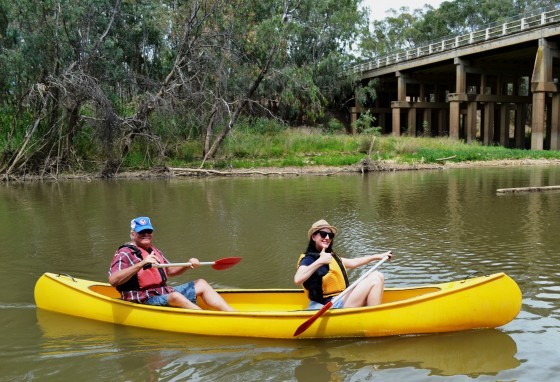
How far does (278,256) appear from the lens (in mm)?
9219

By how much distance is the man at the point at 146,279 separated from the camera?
5.77m

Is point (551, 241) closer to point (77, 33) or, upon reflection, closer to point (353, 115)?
point (77, 33)

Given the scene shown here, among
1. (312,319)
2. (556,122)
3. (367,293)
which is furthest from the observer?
(556,122)

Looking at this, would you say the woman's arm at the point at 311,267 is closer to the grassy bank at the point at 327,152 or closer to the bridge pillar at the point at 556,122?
the grassy bank at the point at 327,152

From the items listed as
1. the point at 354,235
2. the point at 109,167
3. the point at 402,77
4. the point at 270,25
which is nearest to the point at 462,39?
the point at 402,77

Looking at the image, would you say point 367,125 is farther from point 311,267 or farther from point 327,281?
point 311,267

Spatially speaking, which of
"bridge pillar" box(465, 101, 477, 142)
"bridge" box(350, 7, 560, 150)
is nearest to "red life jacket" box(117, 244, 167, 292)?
"bridge" box(350, 7, 560, 150)

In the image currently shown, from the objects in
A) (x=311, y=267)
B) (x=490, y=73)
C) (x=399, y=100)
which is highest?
(x=490, y=73)

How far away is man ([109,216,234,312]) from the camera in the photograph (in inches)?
227

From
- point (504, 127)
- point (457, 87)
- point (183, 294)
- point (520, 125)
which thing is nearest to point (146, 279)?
point (183, 294)

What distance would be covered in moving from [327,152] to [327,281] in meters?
21.6

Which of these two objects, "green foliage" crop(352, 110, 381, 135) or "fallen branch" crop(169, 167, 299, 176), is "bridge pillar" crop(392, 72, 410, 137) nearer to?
"green foliage" crop(352, 110, 381, 135)

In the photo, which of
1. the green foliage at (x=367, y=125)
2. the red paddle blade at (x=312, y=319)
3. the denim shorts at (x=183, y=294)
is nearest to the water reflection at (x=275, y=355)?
the red paddle blade at (x=312, y=319)

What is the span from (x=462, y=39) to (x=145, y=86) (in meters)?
18.5
